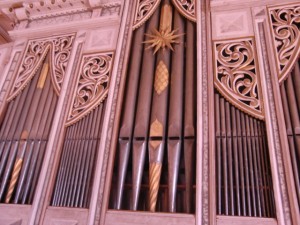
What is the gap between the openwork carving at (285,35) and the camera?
2.84 m

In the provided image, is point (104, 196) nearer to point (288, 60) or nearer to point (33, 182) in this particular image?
point (33, 182)

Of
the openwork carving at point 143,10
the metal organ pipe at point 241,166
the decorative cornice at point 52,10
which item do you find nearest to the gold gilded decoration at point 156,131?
the metal organ pipe at point 241,166

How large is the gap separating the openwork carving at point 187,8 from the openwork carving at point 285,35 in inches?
31.7

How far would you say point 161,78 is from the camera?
3.09 metres

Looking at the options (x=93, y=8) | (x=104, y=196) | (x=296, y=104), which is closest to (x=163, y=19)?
(x=93, y=8)

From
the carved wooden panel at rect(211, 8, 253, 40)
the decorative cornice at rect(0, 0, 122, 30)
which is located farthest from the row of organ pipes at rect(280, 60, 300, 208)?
the decorative cornice at rect(0, 0, 122, 30)

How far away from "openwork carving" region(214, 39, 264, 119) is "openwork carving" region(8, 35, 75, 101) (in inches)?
69.7

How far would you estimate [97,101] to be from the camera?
3.21 metres

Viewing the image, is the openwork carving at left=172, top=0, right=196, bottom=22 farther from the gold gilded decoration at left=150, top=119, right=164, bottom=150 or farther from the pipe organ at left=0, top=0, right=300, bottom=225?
the gold gilded decoration at left=150, top=119, right=164, bottom=150

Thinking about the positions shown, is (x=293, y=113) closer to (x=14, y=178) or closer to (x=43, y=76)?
(x=14, y=178)

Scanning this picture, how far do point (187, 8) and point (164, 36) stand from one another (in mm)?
474

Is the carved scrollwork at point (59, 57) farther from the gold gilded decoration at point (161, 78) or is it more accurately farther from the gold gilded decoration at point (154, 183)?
the gold gilded decoration at point (154, 183)

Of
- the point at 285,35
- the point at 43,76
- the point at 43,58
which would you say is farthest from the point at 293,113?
the point at 43,58

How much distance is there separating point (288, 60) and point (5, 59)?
3.37 meters
